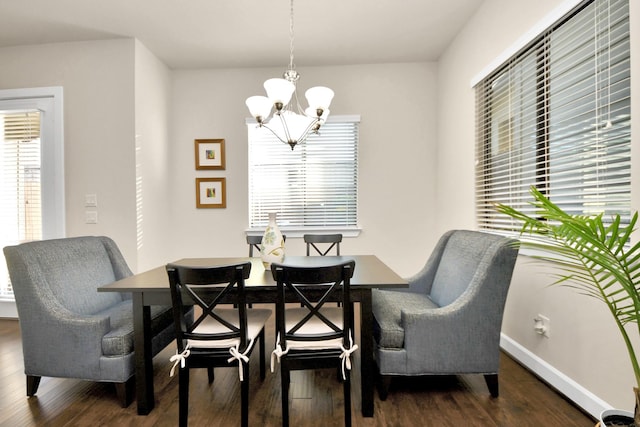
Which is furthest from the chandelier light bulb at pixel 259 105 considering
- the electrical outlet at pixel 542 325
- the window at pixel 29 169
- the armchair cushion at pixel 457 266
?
the window at pixel 29 169

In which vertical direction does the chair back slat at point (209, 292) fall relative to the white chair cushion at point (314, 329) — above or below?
above

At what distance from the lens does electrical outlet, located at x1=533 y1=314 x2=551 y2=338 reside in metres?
2.18

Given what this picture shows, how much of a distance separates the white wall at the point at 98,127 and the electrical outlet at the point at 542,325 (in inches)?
142

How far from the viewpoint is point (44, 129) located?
11.7ft

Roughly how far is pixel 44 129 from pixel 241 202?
2.16 meters

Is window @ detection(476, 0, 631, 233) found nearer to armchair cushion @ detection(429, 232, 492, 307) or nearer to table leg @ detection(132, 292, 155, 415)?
armchair cushion @ detection(429, 232, 492, 307)

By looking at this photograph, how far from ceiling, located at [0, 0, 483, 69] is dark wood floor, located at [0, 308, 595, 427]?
9.82 feet

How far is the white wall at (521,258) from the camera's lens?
172 cm

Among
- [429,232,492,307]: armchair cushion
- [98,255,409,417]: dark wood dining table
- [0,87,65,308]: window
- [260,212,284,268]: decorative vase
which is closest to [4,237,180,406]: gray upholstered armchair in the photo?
[98,255,409,417]: dark wood dining table

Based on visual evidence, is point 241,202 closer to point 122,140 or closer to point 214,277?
point 122,140

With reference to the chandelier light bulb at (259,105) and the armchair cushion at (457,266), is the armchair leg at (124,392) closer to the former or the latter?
the chandelier light bulb at (259,105)

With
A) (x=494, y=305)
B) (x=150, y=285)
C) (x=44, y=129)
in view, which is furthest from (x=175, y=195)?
(x=494, y=305)

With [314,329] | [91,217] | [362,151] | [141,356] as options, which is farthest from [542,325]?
[91,217]

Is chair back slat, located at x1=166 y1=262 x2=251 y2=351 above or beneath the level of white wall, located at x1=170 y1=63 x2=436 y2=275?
beneath
